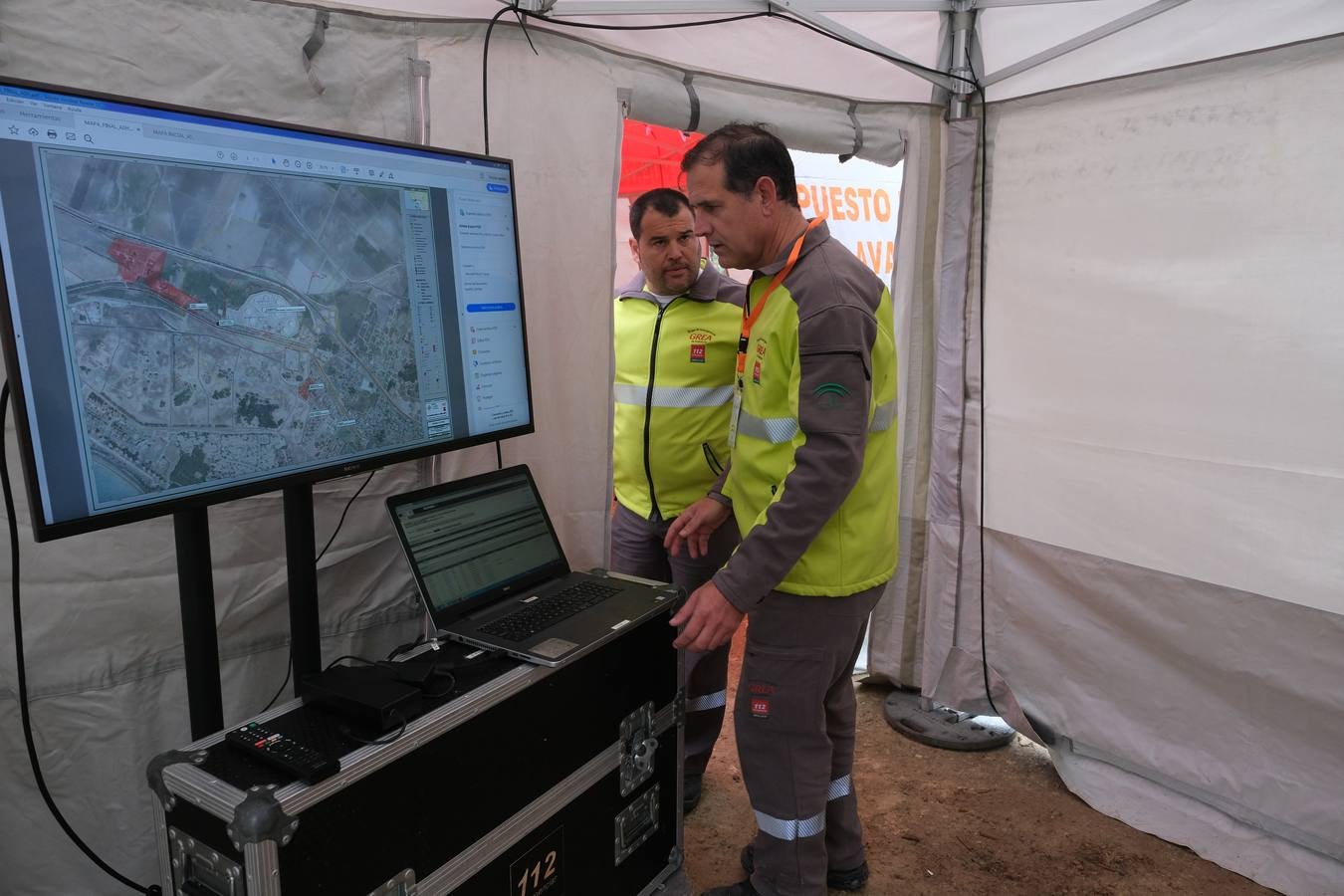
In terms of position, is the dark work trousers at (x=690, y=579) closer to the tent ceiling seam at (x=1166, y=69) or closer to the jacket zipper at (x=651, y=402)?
the jacket zipper at (x=651, y=402)

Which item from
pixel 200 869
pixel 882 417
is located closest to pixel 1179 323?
pixel 882 417

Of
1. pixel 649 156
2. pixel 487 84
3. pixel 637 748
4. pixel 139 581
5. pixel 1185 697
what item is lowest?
pixel 1185 697

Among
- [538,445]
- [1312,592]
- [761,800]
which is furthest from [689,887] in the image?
[1312,592]

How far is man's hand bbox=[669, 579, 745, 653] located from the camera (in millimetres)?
1808

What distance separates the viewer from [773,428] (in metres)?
1.92

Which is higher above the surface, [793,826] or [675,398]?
[675,398]

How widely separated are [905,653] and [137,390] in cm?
299

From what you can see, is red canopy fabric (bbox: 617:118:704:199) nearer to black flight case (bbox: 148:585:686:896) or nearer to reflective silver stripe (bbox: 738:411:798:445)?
reflective silver stripe (bbox: 738:411:798:445)

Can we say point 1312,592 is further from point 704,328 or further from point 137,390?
point 137,390

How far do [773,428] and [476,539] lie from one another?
0.70 m

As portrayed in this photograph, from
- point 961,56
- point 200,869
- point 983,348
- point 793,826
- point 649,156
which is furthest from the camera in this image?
point 649,156

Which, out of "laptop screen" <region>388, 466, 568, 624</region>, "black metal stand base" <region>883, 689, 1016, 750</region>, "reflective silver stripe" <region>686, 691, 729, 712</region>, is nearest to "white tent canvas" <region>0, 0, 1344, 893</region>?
"black metal stand base" <region>883, 689, 1016, 750</region>

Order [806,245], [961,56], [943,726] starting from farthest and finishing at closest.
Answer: [943,726] → [961,56] → [806,245]

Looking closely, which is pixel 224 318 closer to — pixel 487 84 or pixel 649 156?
pixel 487 84
